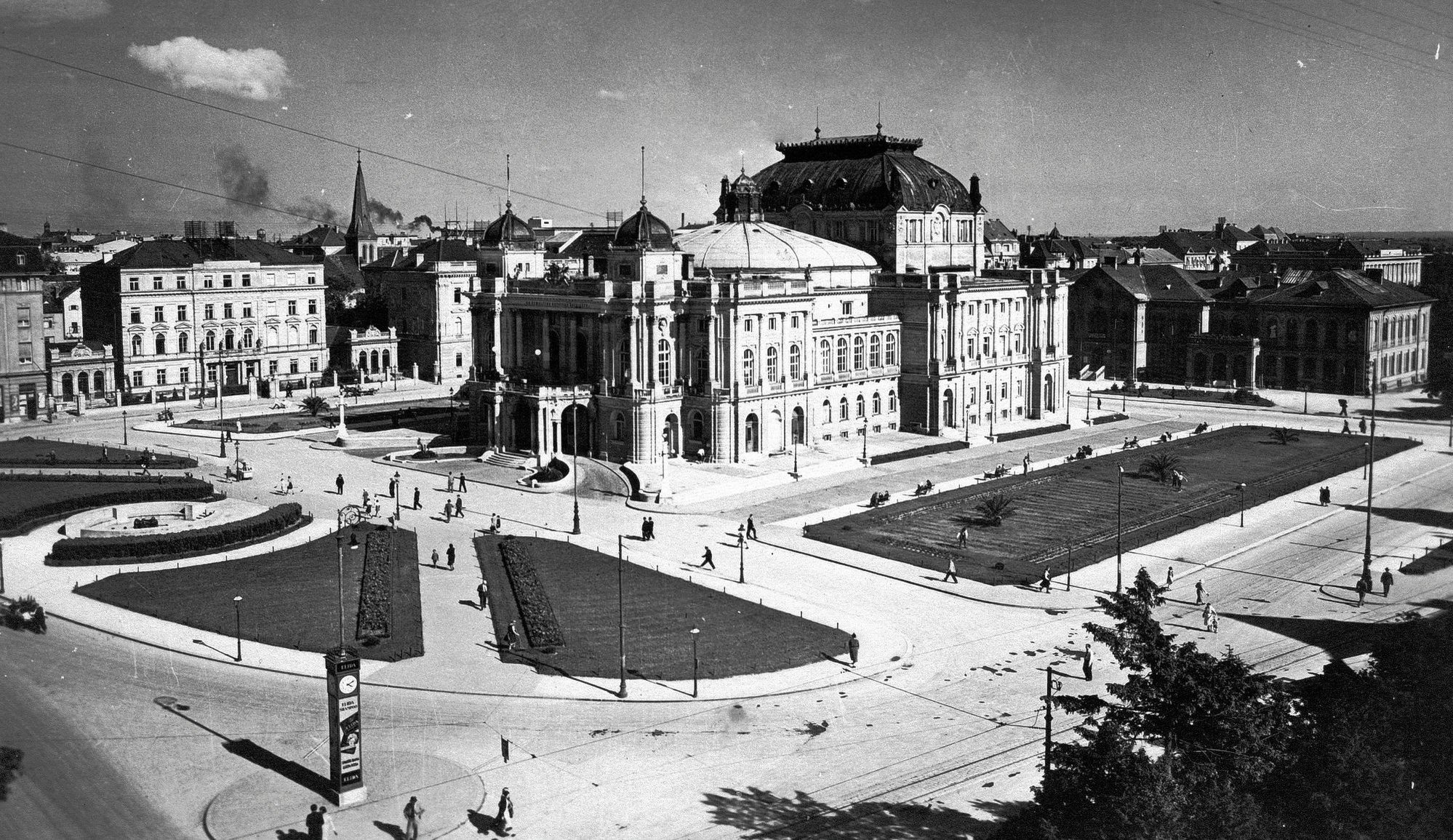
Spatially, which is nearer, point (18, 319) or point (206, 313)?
point (18, 319)

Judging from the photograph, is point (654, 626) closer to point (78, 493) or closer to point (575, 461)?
point (575, 461)

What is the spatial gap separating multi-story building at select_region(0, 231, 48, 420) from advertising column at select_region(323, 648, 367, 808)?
34.1 meters

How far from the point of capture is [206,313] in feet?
383

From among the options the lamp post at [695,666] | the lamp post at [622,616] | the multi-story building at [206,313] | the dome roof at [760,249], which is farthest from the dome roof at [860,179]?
the lamp post at [695,666]

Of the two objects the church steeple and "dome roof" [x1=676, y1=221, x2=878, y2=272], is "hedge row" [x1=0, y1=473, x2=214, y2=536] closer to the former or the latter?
"dome roof" [x1=676, y1=221, x2=878, y2=272]

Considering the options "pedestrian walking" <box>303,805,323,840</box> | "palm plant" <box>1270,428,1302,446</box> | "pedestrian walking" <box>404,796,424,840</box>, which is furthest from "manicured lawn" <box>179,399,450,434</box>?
"pedestrian walking" <box>303,805,323,840</box>

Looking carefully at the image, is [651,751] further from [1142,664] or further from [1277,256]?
[1277,256]

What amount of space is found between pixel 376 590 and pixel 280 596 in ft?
11.9

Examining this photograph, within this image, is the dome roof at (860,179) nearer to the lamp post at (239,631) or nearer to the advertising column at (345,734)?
the lamp post at (239,631)

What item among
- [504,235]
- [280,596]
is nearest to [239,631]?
[280,596]

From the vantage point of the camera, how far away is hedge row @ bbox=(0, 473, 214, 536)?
198 ft

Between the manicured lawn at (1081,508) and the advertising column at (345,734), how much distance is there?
31.0 m

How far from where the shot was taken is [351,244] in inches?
6678

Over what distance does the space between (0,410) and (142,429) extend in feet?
93.9
